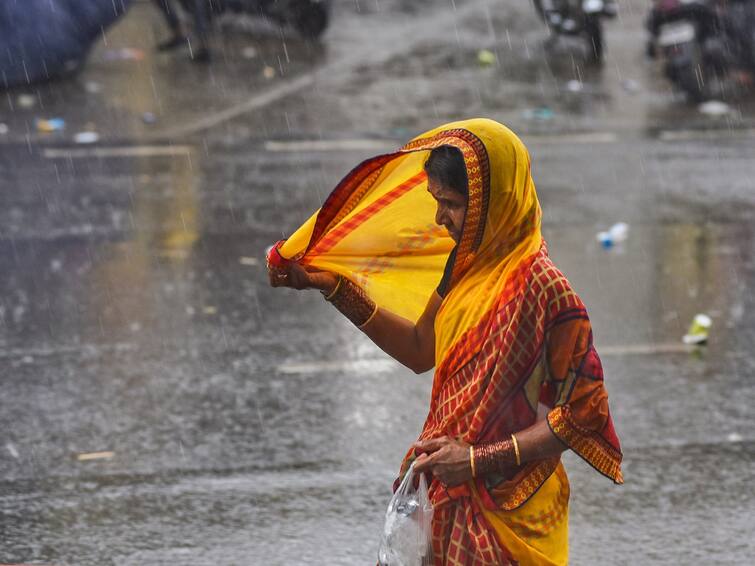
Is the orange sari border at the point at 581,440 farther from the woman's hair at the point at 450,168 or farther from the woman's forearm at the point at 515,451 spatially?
the woman's hair at the point at 450,168

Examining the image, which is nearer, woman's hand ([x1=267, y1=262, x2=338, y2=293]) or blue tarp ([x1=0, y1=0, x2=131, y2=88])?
woman's hand ([x1=267, y1=262, x2=338, y2=293])

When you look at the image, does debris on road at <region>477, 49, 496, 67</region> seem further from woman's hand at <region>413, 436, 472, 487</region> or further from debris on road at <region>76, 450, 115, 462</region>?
woman's hand at <region>413, 436, 472, 487</region>

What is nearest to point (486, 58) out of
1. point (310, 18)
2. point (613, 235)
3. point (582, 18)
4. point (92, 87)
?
point (582, 18)

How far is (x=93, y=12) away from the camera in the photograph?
14.1 meters

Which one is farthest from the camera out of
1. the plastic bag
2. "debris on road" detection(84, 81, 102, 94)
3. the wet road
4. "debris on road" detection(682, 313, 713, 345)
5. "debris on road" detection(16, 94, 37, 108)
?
"debris on road" detection(84, 81, 102, 94)

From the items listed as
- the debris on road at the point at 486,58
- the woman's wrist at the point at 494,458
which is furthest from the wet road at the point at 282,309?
the woman's wrist at the point at 494,458

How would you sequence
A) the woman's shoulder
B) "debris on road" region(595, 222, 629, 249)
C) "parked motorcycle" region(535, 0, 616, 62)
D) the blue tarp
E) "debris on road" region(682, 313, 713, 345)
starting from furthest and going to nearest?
"parked motorcycle" region(535, 0, 616, 62), the blue tarp, "debris on road" region(595, 222, 629, 249), "debris on road" region(682, 313, 713, 345), the woman's shoulder

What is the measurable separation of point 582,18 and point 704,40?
1.72m

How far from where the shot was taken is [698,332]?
288 inches

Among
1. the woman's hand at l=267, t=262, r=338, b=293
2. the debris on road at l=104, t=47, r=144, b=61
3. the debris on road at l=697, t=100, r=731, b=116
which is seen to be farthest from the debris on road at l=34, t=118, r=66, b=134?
the woman's hand at l=267, t=262, r=338, b=293

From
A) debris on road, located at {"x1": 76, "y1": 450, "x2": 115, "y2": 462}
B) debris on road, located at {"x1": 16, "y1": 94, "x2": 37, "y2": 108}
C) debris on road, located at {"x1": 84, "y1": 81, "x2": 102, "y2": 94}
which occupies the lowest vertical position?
debris on road, located at {"x1": 76, "y1": 450, "x2": 115, "y2": 462}

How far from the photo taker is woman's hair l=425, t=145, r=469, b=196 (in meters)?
3.06

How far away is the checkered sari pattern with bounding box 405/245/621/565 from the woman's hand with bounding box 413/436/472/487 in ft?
0.14

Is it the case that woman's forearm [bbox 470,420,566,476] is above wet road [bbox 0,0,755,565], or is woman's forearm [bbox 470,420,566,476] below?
above
